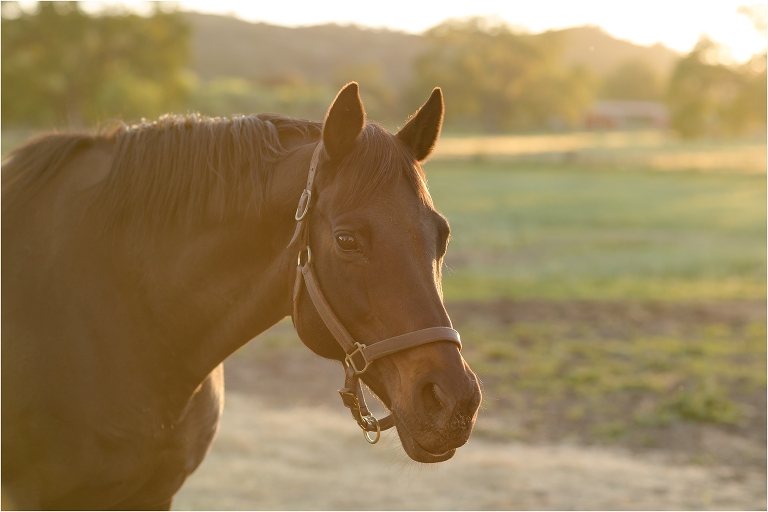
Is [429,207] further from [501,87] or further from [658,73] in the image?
Answer: [658,73]

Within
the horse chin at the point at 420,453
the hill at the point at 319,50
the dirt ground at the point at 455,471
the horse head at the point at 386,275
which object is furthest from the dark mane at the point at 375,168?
the hill at the point at 319,50

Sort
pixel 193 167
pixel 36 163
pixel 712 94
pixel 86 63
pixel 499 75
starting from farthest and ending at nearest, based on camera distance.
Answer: pixel 499 75, pixel 712 94, pixel 86 63, pixel 36 163, pixel 193 167

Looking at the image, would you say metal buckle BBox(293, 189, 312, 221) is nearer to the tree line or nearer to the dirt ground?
the tree line

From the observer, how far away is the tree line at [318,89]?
2666 centimetres

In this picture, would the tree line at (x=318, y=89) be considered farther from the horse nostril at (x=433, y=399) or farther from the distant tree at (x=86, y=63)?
the horse nostril at (x=433, y=399)

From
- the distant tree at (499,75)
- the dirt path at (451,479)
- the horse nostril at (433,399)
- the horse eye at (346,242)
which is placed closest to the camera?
the horse nostril at (433,399)

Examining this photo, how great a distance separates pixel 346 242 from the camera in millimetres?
2170

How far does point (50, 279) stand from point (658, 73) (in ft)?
390

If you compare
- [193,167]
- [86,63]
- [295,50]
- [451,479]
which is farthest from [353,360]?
[295,50]

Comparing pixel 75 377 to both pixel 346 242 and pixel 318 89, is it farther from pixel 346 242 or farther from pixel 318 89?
pixel 318 89

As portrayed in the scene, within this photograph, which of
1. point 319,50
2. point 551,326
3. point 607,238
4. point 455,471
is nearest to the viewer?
point 455,471

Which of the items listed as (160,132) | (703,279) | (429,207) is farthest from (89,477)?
(703,279)

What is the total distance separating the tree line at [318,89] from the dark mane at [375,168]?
1.18ft

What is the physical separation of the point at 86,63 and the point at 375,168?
32566 millimetres
